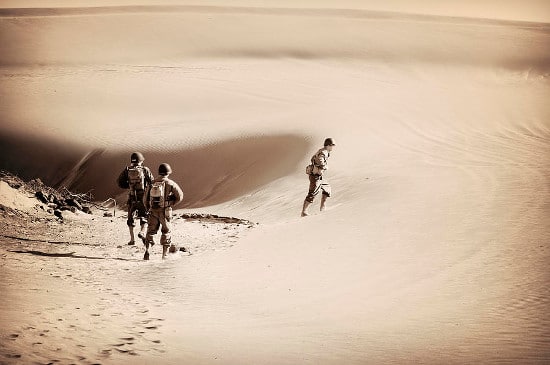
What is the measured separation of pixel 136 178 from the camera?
11031 millimetres

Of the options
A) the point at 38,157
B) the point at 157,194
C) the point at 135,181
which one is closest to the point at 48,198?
the point at 135,181

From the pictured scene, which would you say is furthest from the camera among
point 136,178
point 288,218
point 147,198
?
point 288,218

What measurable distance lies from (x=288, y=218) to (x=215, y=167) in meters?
5.34

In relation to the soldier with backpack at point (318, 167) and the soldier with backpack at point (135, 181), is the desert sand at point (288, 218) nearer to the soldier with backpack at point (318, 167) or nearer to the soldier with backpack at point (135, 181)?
the soldier with backpack at point (318, 167)

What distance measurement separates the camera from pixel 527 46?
36.6 m

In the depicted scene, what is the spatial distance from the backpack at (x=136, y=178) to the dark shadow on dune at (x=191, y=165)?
5.07 meters

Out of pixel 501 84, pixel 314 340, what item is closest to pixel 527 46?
pixel 501 84

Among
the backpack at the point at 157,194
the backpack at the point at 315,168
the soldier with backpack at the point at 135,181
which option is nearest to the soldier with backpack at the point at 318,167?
the backpack at the point at 315,168

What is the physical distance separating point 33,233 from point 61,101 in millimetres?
15758

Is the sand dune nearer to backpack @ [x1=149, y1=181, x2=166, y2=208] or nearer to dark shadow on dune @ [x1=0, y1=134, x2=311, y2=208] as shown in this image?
dark shadow on dune @ [x1=0, y1=134, x2=311, y2=208]

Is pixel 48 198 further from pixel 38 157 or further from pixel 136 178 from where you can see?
pixel 38 157

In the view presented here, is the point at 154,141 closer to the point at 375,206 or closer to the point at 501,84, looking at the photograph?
the point at 375,206

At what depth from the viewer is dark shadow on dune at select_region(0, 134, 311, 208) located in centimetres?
1683

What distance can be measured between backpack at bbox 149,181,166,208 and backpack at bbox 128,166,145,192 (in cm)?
98
